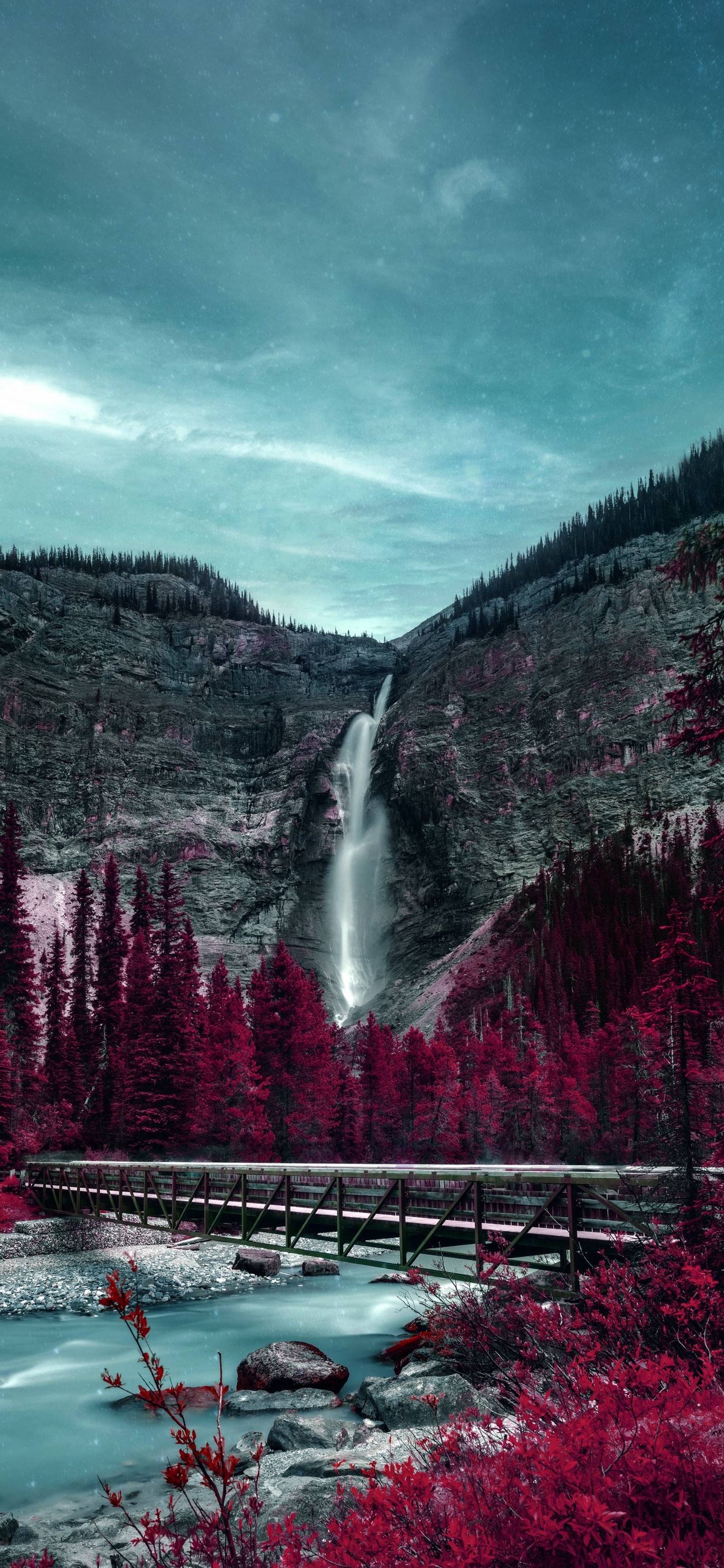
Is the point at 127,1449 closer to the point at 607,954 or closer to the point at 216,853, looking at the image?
Answer: the point at 607,954

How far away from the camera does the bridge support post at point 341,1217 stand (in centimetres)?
2442

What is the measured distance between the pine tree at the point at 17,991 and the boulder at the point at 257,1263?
73.3ft

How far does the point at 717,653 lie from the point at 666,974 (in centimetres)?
966

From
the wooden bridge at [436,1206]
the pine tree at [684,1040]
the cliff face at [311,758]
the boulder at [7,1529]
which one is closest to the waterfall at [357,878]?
the cliff face at [311,758]

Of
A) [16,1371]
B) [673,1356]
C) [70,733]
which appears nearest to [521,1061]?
[16,1371]

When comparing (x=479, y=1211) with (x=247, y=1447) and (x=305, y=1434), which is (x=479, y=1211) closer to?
(x=305, y=1434)

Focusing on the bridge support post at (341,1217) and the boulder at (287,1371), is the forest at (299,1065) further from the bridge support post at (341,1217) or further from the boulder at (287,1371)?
the boulder at (287,1371)

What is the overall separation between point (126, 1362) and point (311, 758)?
133m

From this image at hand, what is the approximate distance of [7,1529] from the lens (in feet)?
42.9

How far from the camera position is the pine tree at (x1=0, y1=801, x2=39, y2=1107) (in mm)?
53531

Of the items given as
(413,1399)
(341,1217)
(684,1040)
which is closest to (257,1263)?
(341,1217)

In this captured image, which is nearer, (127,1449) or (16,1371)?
(127,1449)

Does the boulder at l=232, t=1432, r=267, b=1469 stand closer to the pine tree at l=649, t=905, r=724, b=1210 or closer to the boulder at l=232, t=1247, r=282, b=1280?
the pine tree at l=649, t=905, r=724, b=1210

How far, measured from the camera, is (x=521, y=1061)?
6281 centimetres
